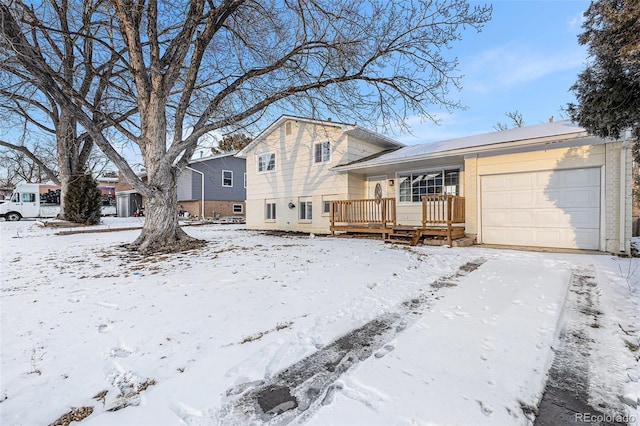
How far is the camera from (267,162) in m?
15.2

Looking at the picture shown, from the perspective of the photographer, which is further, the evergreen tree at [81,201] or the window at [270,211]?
the evergreen tree at [81,201]

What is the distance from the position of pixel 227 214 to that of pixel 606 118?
79.0 feet

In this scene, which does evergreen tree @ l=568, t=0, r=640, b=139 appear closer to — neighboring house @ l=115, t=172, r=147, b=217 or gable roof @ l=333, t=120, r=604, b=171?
gable roof @ l=333, t=120, r=604, b=171

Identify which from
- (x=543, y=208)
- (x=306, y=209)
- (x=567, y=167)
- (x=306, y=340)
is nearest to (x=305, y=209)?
(x=306, y=209)

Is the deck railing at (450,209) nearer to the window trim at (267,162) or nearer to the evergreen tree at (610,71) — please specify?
the evergreen tree at (610,71)

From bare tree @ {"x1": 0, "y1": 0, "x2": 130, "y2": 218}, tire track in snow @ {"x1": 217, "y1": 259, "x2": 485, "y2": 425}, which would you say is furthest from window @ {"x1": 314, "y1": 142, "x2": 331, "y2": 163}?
tire track in snow @ {"x1": 217, "y1": 259, "x2": 485, "y2": 425}

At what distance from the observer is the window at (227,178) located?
24.7 m

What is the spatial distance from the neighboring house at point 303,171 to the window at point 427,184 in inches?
69.9

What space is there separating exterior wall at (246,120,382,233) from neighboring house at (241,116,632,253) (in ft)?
0.18

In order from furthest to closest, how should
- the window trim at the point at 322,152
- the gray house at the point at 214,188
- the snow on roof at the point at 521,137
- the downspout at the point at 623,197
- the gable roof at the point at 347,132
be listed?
the gray house at the point at 214,188 → the window trim at the point at 322,152 → the gable roof at the point at 347,132 → the snow on roof at the point at 521,137 → the downspout at the point at 623,197

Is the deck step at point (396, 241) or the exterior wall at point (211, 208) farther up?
the exterior wall at point (211, 208)

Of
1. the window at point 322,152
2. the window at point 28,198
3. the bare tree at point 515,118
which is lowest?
the window at point 28,198

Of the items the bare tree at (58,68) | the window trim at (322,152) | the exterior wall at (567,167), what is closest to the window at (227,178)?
the bare tree at (58,68)

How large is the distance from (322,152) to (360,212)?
3.51 metres
